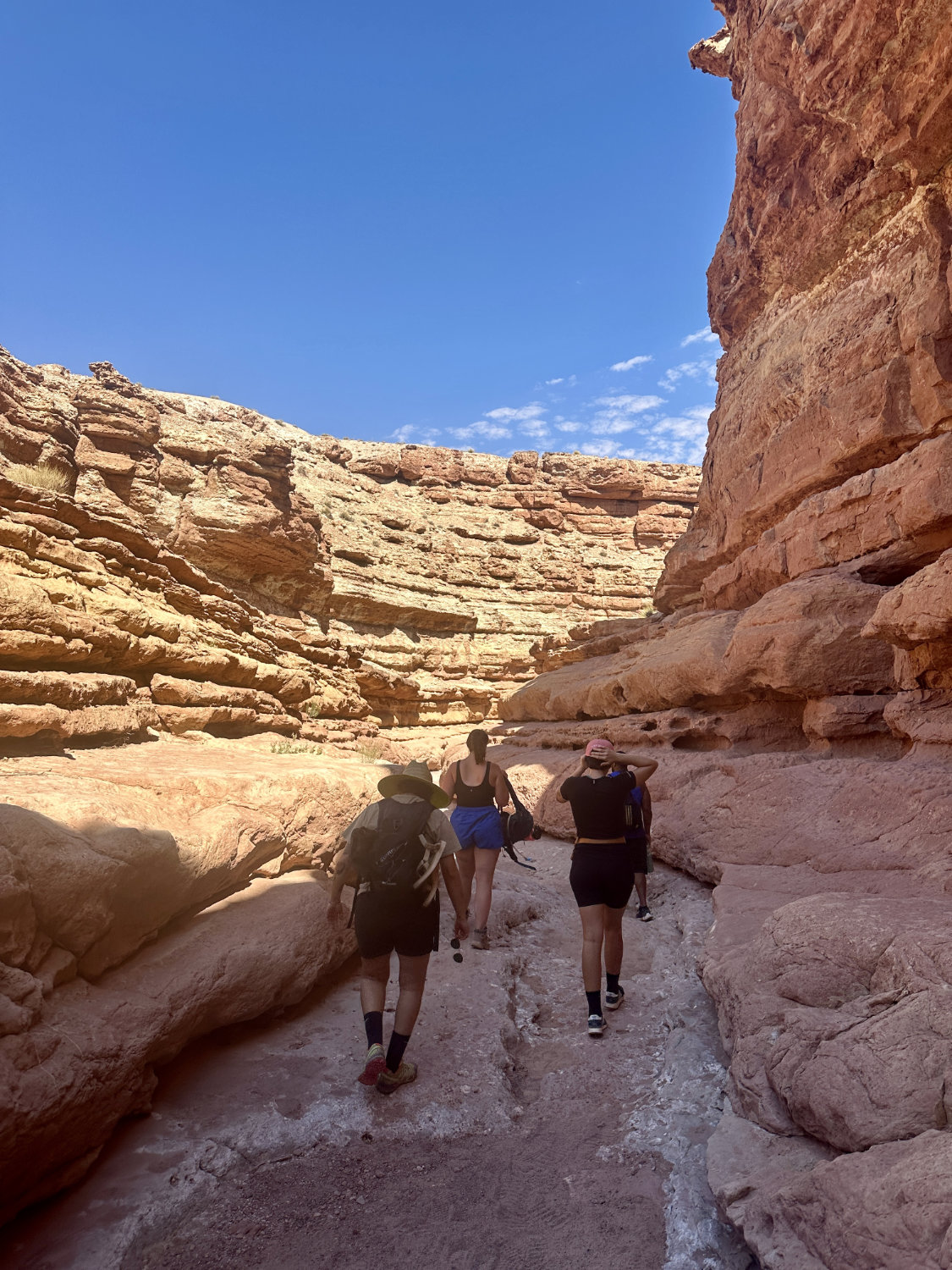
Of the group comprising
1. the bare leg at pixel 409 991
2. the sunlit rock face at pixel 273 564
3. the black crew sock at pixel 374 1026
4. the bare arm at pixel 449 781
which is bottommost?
the black crew sock at pixel 374 1026

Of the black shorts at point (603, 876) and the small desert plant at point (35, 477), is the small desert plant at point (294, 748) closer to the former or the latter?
the black shorts at point (603, 876)

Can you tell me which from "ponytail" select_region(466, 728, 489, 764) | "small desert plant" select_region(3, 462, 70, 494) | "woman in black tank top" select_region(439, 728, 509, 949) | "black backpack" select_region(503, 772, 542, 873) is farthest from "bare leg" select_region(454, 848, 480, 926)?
"small desert plant" select_region(3, 462, 70, 494)

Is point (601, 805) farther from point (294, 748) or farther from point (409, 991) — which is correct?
point (294, 748)

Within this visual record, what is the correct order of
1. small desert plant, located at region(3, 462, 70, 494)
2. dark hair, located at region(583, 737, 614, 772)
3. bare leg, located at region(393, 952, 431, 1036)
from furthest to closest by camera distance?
small desert plant, located at region(3, 462, 70, 494), dark hair, located at region(583, 737, 614, 772), bare leg, located at region(393, 952, 431, 1036)

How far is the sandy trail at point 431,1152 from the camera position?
7.88ft

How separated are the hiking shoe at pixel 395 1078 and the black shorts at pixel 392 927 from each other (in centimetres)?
55

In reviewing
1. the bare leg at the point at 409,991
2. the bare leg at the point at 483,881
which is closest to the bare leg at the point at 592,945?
the bare leg at the point at 409,991

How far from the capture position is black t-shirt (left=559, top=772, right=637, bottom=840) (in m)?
4.33

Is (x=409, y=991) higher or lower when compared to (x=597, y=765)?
lower

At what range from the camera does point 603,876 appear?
4.24m

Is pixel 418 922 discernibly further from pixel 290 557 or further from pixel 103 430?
pixel 103 430

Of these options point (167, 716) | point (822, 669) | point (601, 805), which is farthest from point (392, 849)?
point (167, 716)

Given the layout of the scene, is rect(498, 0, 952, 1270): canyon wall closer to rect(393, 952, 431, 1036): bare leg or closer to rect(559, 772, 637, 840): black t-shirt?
rect(559, 772, 637, 840): black t-shirt

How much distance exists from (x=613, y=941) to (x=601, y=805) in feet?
3.05
